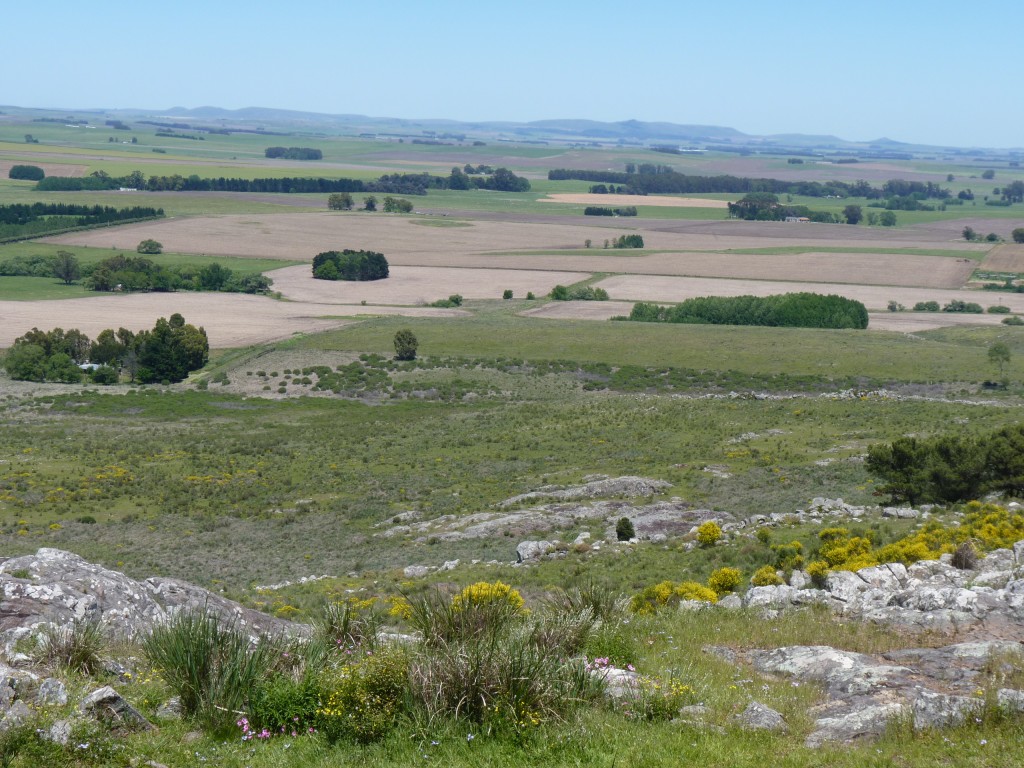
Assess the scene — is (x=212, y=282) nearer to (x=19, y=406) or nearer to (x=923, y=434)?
(x=19, y=406)

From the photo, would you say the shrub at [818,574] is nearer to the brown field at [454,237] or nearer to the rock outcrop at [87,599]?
the rock outcrop at [87,599]

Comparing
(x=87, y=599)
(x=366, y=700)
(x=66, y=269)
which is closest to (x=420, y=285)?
(x=66, y=269)

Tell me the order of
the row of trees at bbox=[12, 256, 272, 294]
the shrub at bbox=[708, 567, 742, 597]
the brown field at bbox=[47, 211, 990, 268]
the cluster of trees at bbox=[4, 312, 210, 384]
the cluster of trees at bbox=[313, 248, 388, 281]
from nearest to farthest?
1. the shrub at bbox=[708, 567, 742, 597]
2. the cluster of trees at bbox=[4, 312, 210, 384]
3. the row of trees at bbox=[12, 256, 272, 294]
4. the cluster of trees at bbox=[313, 248, 388, 281]
5. the brown field at bbox=[47, 211, 990, 268]

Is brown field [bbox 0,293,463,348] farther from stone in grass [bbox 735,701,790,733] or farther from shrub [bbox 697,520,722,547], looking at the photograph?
stone in grass [bbox 735,701,790,733]

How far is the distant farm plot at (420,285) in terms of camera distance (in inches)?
4368

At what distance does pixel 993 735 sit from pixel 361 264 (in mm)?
116976

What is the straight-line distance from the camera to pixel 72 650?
37.7 feet

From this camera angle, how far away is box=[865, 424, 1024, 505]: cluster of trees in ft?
91.8

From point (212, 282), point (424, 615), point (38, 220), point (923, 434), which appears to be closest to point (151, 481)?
point (923, 434)

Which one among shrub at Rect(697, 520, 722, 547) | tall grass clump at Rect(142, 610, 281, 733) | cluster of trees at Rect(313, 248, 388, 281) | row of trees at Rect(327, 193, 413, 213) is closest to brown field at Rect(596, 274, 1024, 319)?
cluster of trees at Rect(313, 248, 388, 281)

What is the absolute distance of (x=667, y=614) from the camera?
16250 mm

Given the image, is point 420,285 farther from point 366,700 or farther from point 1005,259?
point 366,700

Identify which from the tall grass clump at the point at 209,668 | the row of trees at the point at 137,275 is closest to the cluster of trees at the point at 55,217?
the row of trees at the point at 137,275

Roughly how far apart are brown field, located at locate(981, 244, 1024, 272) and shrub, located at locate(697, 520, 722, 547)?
12643 cm
